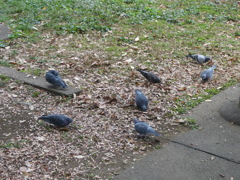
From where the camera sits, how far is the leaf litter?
4.44 m

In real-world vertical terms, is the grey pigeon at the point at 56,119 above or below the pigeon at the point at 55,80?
above

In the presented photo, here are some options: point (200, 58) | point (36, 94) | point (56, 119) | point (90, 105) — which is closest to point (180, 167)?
point (56, 119)

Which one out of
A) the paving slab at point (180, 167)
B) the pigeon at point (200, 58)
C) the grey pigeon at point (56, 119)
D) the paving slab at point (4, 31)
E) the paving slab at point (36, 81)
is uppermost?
the paving slab at point (180, 167)

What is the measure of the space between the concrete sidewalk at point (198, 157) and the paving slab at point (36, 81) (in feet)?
6.60

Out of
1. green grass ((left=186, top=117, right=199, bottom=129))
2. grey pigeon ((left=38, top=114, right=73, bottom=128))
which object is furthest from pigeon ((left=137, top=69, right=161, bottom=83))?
grey pigeon ((left=38, top=114, right=73, bottom=128))

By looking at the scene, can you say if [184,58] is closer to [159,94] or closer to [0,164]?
[159,94]

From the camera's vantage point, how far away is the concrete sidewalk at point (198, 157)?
13.9ft

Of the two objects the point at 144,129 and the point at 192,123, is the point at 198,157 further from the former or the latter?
the point at 192,123

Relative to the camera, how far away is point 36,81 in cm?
658

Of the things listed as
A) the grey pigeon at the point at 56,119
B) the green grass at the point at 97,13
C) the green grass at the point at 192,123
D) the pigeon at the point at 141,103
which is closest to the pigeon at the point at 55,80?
the grey pigeon at the point at 56,119

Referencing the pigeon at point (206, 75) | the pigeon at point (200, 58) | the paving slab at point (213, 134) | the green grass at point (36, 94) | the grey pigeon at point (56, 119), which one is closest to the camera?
the paving slab at point (213, 134)

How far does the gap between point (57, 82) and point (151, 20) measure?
17.9 feet

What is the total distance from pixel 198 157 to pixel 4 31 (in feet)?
22.0

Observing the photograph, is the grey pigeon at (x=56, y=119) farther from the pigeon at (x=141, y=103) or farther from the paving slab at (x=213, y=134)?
the paving slab at (x=213, y=134)
